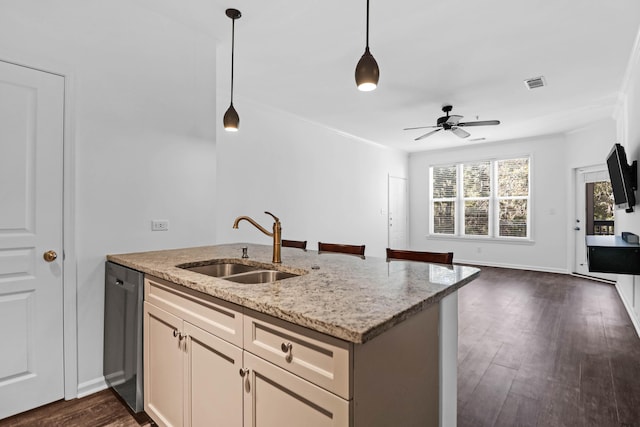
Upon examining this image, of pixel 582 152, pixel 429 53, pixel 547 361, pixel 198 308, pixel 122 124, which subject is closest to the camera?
pixel 198 308

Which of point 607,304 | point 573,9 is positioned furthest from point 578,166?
point 573,9

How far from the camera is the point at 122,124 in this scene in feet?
7.60

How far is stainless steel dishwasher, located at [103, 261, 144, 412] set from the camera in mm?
1822

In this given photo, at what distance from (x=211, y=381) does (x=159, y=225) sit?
1.52 meters

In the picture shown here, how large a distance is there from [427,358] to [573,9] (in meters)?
2.83

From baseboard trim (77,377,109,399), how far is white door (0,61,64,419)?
110 mm

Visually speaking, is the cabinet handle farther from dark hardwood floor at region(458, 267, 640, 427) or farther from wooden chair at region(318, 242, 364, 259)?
dark hardwood floor at region(458, 267, 640, 427)

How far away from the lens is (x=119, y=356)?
6.62 feet

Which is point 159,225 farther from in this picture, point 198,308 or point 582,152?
point 582,152

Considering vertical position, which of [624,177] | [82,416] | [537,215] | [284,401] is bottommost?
[82,416]

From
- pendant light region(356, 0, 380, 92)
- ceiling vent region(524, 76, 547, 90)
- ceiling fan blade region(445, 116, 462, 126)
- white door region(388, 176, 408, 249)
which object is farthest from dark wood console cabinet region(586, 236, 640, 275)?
white door region(388, 176, 408, 249)

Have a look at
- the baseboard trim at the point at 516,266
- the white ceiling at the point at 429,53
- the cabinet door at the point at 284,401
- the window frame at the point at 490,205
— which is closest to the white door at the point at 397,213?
the window frame at the point at 490,205

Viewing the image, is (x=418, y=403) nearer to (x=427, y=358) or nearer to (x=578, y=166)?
(x=427, y=358)

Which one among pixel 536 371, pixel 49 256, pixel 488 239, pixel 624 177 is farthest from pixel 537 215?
pixel 49 256
